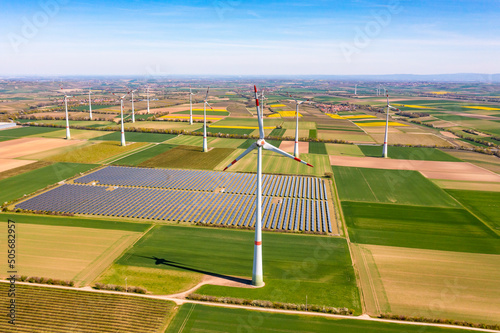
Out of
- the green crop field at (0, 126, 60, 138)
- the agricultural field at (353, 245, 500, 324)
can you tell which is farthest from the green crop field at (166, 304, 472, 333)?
the green crop field at (0, 126, 60, 138)

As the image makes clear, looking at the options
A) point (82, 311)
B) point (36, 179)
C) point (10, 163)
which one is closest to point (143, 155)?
point (36, 179)

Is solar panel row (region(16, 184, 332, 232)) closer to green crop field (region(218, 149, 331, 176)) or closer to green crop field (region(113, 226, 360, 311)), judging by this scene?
green crop field (region(113, 226, 360, 311))

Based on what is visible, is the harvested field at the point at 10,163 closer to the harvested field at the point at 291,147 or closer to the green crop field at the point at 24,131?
the green crop field at the point at 24,131

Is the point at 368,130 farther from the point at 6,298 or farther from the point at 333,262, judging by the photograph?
the point at 6,298

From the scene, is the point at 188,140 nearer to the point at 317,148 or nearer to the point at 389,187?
the point at 317,148

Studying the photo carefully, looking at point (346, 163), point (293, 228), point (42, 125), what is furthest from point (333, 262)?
point (42, 125)

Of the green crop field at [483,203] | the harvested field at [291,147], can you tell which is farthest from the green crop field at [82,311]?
the harvested field at [291,147]
